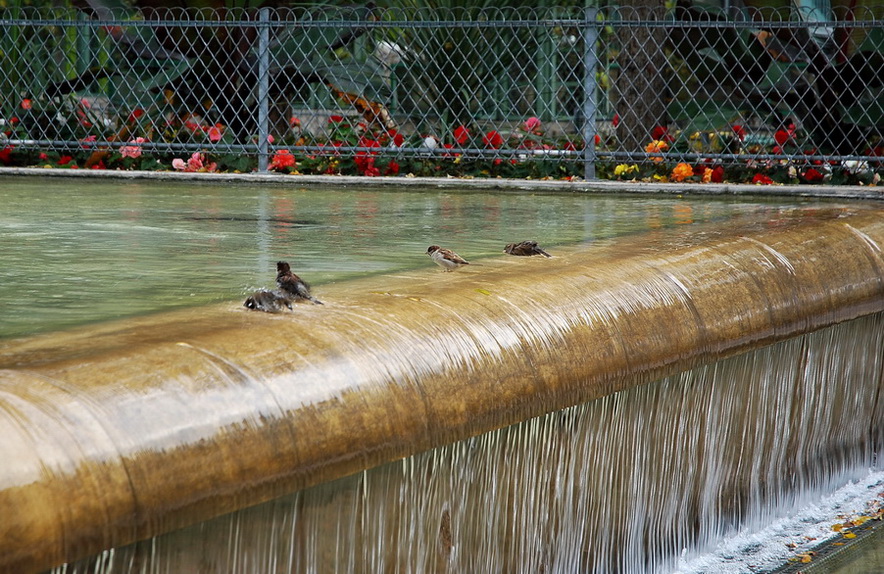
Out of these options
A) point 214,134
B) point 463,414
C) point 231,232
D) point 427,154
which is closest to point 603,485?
point 463,414

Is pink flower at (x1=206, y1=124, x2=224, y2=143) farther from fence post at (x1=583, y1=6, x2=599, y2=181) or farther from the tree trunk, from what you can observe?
the tree trunk

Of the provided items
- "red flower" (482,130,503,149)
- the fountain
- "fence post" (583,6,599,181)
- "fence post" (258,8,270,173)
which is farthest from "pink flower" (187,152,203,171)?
the fountain

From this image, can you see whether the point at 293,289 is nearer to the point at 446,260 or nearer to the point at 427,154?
the point at 446,260

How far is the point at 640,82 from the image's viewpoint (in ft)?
27.9

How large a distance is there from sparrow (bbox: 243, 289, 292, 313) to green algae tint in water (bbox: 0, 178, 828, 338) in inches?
10.3

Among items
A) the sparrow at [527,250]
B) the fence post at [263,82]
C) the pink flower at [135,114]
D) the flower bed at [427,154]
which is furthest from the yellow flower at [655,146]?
the sparrow at [527,250]

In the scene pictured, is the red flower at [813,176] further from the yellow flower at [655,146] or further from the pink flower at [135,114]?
the pink flower at [135,114]

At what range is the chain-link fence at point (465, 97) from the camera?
7.66 meters

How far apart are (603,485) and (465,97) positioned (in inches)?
258

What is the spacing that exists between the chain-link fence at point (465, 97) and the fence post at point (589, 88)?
12mm

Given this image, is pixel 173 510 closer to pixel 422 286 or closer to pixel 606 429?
pixel 422 286

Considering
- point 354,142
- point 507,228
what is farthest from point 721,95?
point 507,228

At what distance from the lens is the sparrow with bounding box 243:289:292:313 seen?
2.15 metres

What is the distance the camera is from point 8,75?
977 cm
